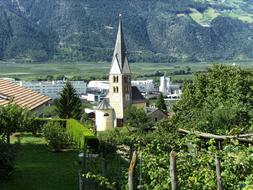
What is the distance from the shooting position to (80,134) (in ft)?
64.9

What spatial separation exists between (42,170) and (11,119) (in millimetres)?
3548

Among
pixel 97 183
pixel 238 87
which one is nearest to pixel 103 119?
pixel 238 87

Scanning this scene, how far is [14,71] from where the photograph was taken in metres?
182

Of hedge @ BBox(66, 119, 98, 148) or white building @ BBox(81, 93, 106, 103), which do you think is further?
white building @ BBox(81, 93, 106, 103)

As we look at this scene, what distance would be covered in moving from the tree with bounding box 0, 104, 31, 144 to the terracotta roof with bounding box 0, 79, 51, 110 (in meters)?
4.24

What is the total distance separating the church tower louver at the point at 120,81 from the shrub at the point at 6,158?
48.4 metres

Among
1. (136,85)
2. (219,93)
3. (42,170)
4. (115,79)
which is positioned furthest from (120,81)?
(136,85)

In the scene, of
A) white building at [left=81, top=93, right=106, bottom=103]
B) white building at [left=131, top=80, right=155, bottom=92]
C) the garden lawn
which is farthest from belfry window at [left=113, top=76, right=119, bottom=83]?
white building at [left=131, top=80, right=155, bottom=92]

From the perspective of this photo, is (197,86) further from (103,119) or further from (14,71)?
(14,71)

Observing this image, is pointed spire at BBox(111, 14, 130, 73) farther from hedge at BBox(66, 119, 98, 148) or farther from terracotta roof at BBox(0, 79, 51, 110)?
hedge at BBox(66, 119, 98, 148)

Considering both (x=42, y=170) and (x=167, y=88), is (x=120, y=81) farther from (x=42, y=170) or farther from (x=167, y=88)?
(x=167, y=88)

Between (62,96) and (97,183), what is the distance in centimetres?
3100

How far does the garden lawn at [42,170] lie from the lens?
12617 millimetres

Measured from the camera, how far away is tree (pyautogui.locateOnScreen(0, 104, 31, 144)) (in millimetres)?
17445
